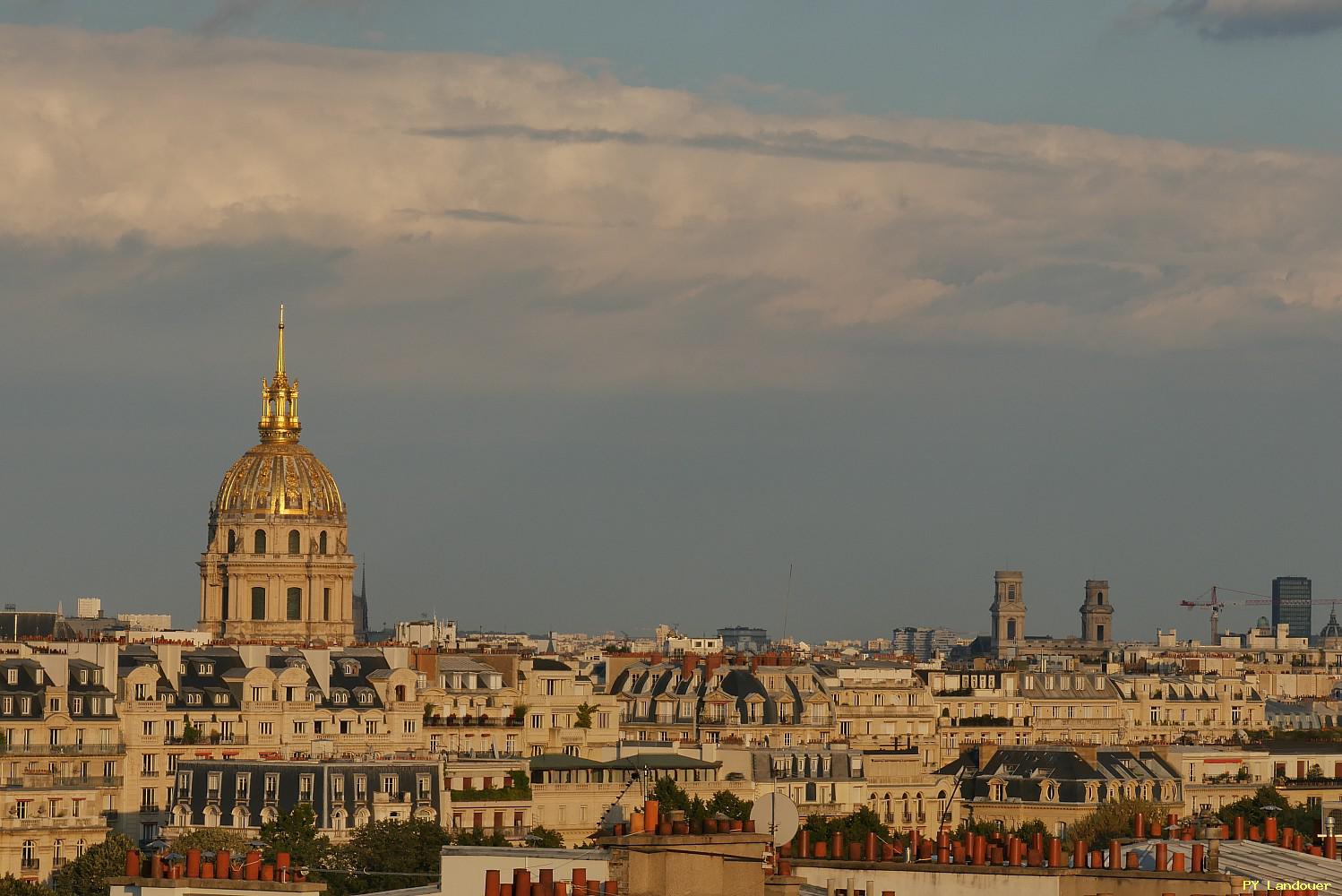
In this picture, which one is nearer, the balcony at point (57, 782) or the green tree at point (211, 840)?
the green tree at point (211, 840)

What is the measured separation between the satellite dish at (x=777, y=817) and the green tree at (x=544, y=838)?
182 ft

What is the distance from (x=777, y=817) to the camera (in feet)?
154

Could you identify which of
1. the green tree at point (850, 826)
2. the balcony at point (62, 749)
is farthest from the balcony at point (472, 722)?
the green tree at point (850, 826)

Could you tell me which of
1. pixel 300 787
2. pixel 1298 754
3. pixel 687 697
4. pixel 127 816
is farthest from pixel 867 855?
pixel 1298 754

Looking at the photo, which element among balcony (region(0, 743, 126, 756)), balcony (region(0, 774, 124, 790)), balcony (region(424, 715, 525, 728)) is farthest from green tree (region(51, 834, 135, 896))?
balcony (region(424, 715, 525, 728))

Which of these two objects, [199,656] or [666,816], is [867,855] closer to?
[666,816]

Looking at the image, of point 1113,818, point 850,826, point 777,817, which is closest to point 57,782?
point 850,826

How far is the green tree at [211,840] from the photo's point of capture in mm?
106731

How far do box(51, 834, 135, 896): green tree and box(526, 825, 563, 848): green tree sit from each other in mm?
10943

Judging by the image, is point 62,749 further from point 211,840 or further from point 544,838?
point 544,838

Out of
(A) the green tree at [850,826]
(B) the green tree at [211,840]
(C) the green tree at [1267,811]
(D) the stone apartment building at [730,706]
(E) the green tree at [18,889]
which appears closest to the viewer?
(E) the green tree at [18,889]

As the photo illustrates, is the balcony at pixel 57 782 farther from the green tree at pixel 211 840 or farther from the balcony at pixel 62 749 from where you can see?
the green tree at pixel 211 840

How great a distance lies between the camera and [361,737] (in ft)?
472

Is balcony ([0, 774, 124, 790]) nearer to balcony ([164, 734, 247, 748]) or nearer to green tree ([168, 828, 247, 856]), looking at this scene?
balcony ([164, 734, 247, 748])
